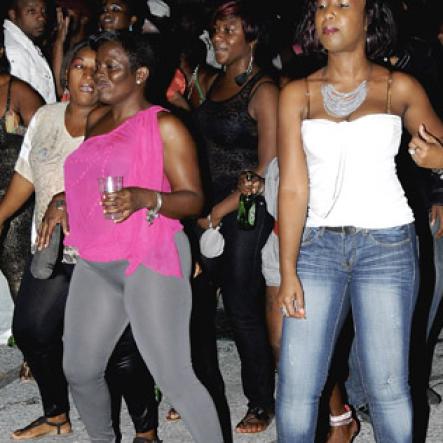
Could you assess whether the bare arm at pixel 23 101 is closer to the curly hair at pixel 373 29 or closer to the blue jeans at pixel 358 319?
the curly hair at pixel 373 29

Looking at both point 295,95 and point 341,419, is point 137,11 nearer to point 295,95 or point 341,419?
point 341,419

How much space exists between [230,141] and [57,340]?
50.0 inches

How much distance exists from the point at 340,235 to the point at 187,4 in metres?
7.45

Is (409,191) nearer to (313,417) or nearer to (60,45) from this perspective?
(313,417)

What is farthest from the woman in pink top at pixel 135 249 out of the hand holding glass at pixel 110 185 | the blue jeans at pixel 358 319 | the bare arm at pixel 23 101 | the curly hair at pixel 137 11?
the curly hair at pixel 137 11

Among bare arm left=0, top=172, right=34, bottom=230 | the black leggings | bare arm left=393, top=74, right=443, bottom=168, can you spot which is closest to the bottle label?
the black leggings

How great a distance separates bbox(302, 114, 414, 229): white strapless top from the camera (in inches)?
144

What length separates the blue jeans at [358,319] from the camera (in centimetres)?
373

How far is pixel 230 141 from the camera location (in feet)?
16.9

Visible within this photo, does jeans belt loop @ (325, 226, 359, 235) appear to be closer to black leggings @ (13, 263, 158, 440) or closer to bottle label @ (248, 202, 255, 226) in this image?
bottle label @ (248, 202, 255, 226)

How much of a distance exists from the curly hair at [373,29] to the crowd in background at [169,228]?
18 millimetres

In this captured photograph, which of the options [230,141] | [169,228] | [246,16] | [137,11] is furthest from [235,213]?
[137,11]

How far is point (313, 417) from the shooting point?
12.5 ft

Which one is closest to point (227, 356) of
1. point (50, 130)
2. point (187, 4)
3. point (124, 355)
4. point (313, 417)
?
point (124, 355)
